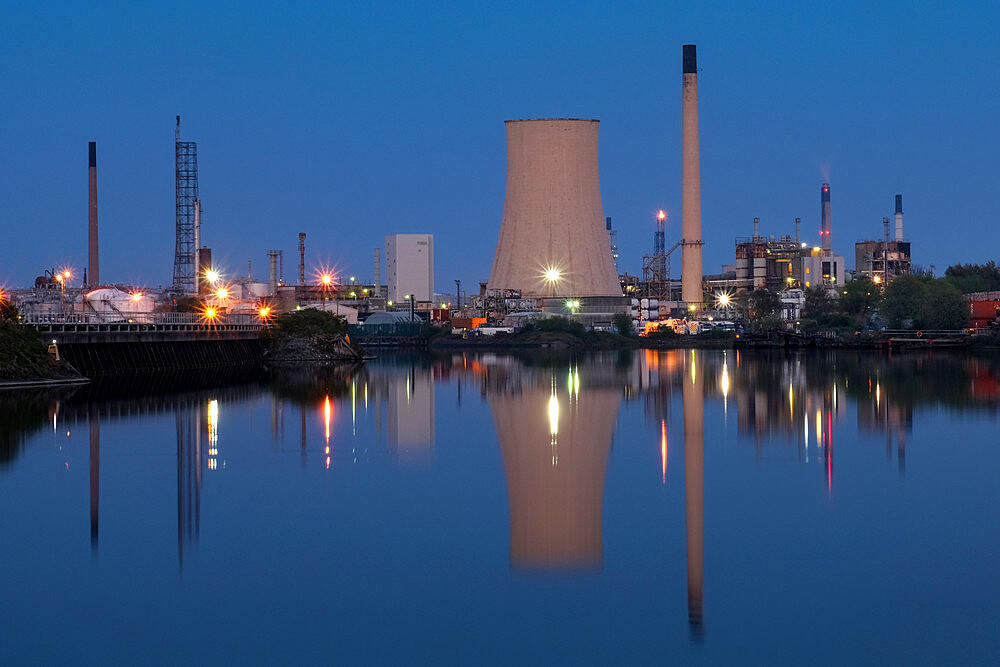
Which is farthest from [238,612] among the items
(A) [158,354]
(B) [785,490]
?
(A) [158,354]

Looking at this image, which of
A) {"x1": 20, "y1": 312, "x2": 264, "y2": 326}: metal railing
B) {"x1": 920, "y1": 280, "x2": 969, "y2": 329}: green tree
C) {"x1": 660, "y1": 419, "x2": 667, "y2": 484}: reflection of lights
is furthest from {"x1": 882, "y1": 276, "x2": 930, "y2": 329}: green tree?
{"x1": 660, "y1": 419, "x2": 667, "y2": 484}: reflection of lights

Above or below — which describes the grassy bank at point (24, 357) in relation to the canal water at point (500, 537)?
above

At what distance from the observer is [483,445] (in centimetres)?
1639

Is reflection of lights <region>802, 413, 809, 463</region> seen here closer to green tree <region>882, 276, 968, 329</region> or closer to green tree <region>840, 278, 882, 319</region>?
green tree <region>882, 276, 968, 329</region>

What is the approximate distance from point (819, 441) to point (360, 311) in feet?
214

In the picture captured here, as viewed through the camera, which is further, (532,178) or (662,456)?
(532,178)

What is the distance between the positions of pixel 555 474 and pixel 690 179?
5360 cm

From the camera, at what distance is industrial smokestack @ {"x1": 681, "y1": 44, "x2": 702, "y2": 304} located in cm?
6309

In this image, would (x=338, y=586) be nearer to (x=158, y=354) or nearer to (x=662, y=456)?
(x=662, y=456)

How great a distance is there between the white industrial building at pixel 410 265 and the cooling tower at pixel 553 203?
26574 millimetres

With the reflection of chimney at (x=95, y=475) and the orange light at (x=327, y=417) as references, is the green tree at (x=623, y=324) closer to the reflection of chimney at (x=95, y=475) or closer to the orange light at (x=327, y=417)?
the orange light at (x=327, y=417)

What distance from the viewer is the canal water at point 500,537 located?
280 inches

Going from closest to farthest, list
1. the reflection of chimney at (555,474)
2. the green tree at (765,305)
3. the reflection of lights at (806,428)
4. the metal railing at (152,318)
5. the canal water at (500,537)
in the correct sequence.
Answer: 1. the canal water at (500,537)
2. the reflection of chimney at (555,474)
3. the reflection of lights at (806,428)
4. the metal railing at (152,318)
5. the green tree at (765,305)

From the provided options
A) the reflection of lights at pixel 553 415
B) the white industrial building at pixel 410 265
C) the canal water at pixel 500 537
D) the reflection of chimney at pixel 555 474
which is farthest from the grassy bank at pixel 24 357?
the white industrial building at pixel 410 265
